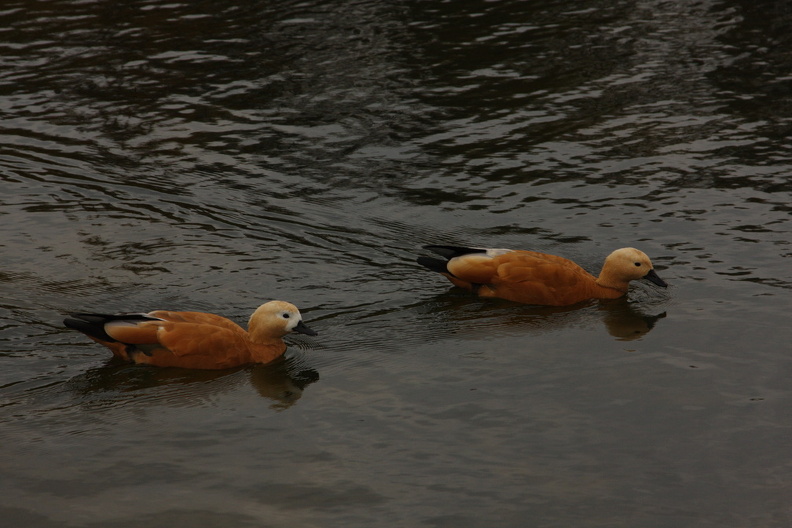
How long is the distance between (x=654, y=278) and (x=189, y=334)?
15.2 feet

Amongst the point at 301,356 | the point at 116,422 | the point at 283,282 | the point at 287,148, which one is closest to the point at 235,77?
the point at 287,148

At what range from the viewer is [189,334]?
9109 millimetres

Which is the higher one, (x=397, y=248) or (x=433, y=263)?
(x=433, y=263)

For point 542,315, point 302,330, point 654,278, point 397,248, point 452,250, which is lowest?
point 542,315

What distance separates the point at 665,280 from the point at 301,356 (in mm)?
3941

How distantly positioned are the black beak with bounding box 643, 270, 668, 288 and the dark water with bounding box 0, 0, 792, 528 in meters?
→ 0.20

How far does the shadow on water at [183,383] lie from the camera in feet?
28.6

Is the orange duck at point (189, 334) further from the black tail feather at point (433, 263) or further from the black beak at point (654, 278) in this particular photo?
the black beak at point (654, 278)

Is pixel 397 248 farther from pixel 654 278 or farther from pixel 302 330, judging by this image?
pixel 654 278

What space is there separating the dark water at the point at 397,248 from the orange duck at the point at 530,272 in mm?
203

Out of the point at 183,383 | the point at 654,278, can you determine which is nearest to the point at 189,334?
the point at 183,383

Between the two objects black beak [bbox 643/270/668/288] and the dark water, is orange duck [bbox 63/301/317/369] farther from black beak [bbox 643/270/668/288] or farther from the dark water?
black beak [bbox 643/270/668/288]

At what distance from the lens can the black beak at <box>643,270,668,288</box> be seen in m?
10.4

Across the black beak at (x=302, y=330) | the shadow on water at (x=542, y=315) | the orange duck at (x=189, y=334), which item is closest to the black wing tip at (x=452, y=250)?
the shadow on water at (x=542, y=315)
